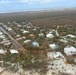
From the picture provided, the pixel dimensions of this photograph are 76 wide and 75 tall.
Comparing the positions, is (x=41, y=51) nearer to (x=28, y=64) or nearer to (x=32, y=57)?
(x=32, y=57)

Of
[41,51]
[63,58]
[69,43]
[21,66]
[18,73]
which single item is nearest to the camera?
[18,73]

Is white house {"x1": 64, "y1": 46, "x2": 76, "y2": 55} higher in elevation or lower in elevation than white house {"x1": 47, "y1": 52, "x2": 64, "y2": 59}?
higher

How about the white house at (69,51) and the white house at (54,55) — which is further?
the white house at (69,51)

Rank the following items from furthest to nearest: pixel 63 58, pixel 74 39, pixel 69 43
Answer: pixel 74 39
pixel 69 43
pixel 63 58

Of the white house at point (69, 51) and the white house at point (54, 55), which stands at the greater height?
the white house at point (69, 51)

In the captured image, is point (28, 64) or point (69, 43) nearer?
point (28, 64)

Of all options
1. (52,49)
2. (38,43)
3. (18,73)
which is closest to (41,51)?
(52,49)

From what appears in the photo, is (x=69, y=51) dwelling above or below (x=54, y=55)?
above

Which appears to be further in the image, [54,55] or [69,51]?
[69,51]

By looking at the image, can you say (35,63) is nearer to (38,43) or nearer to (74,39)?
(38,43)

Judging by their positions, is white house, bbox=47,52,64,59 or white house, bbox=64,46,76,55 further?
white house, bbox=64,46,76,55
